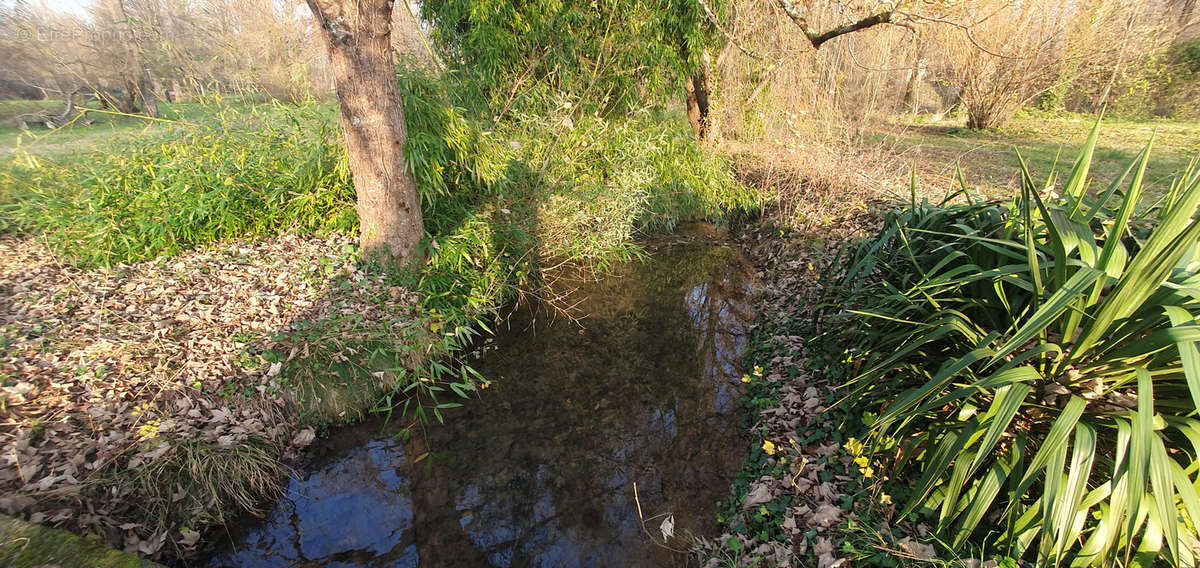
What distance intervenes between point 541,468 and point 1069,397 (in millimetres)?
2827

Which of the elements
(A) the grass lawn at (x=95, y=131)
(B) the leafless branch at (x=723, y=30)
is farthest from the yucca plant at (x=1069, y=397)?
(A) the grass lawn at (x=95, y=131)

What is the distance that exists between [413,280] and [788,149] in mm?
5572

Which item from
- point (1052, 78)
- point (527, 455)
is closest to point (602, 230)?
point (527, 455)

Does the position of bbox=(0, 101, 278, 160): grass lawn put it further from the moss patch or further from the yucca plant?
the yucca plant

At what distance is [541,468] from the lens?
3.38 m

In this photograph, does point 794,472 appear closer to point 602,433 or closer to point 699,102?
point 602,433

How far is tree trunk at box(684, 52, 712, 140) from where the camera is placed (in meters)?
8.13

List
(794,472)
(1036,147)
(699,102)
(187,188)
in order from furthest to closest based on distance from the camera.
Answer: (1036,147), (699,102), (187,188), (794,472)

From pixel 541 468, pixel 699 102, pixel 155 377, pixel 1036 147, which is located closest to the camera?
pixel 155 377

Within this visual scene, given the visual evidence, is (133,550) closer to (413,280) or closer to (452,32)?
(413,280)

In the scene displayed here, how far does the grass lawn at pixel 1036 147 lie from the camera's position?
6.90 metres

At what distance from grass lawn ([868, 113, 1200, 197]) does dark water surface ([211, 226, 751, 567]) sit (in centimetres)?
476

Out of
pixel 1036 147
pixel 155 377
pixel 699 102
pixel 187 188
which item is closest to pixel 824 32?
pixel 699 102

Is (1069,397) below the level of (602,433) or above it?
above
